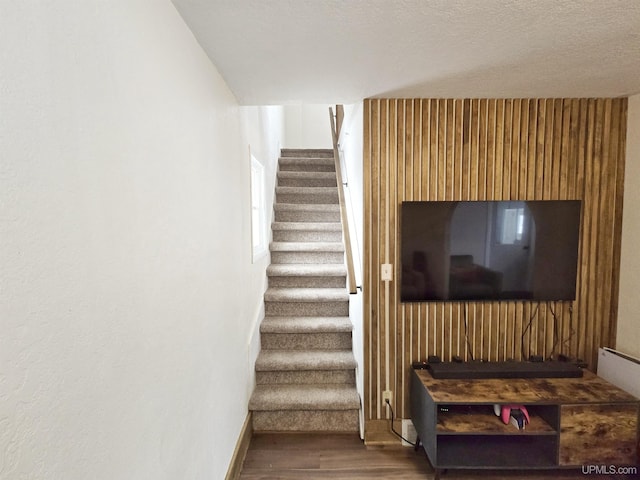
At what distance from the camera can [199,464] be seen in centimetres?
150

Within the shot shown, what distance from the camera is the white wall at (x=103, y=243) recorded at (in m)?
0.61

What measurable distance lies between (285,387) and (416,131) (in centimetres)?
214

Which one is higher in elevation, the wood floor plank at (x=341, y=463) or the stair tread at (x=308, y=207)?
the stair tread at (x=308, y=207)

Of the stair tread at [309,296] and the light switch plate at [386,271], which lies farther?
the stair tread at [309,296]

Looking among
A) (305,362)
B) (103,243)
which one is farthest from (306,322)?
(103,243)

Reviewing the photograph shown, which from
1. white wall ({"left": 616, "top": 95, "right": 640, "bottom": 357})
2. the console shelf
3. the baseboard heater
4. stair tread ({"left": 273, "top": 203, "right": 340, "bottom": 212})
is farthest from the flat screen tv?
stair tread ({"left": 273, "top": 203, "right": 340, "bottom": 212})

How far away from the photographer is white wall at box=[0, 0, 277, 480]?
61 centimetres

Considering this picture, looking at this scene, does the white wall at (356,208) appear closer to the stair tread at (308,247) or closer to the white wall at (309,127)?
the stair tread at (308,247)

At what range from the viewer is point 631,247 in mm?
2223

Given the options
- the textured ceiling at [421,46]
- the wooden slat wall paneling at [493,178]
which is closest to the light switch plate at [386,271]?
the wooden slat wall paneling at [493,178]

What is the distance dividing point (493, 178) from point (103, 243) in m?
2.29

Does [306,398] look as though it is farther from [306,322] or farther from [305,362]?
[306,322]

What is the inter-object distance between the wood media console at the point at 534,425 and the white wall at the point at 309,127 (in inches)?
167

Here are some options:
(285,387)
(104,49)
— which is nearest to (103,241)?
(104,49)
